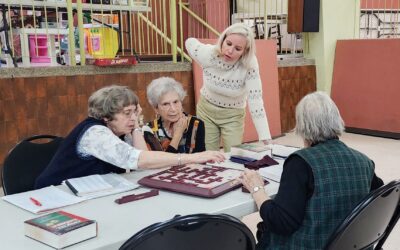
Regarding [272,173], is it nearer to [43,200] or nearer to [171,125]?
[171,125]

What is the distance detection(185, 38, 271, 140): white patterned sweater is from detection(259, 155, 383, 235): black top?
1.43m

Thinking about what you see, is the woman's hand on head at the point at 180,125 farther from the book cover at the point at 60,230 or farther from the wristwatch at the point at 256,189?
the book cover at the point at 60,230

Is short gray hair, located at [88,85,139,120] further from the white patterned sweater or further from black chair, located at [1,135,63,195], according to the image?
the white patterned sweater

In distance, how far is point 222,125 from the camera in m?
3.26

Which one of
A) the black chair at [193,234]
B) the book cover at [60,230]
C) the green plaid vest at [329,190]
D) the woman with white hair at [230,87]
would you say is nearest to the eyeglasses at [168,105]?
the woman with white hair at [230,87]

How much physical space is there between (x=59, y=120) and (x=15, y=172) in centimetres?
227

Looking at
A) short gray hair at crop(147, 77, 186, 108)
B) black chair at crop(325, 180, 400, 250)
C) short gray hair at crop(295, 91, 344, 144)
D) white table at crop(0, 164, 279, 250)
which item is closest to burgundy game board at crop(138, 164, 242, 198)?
white table at crop(0, 164, 279, 250)

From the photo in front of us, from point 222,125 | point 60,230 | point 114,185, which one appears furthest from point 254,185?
point 222,125

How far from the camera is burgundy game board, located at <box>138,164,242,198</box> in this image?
1.81m

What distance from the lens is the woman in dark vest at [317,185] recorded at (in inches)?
62.1

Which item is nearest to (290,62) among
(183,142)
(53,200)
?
(183,142)

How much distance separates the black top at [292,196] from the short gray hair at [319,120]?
0.16 meters

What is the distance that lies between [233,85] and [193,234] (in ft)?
6.49

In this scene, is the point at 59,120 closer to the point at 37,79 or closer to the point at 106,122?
the point at 37,79
